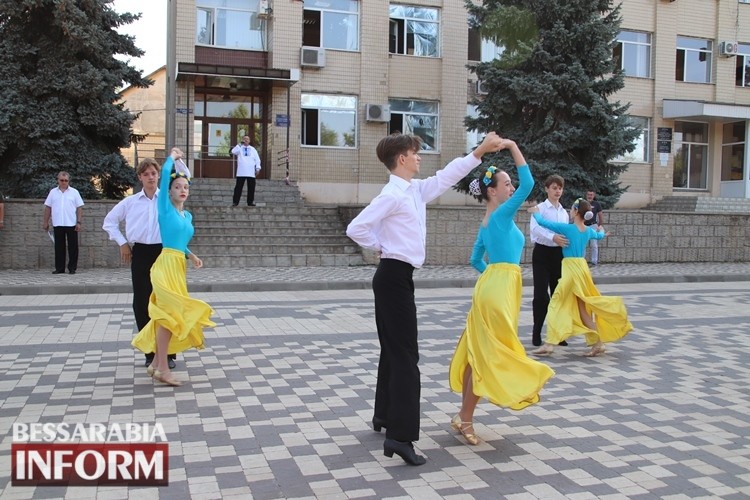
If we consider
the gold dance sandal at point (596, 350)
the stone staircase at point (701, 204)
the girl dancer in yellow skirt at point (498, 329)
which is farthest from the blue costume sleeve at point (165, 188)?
the stone staircase at point (701, 204)

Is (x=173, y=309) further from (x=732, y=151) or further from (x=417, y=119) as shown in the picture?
(x=732, y=151)

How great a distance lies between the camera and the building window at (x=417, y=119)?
27219 mm

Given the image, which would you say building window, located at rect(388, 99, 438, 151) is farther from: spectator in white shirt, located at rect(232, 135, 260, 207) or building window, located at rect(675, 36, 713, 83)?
building window, located at rect(675, 36, 713, 83)

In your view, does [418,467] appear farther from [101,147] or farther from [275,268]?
[101,147]

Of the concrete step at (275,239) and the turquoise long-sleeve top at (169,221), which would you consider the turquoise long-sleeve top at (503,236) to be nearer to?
the turquoise long-sleeve top at (169,221)

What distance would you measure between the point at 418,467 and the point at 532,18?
19264 mm

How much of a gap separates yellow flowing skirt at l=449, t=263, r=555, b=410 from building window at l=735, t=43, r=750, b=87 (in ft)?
100

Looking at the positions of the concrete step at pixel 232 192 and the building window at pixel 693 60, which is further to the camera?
the building window at pixel 693 60

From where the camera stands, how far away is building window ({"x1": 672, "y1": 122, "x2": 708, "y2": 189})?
31375mm

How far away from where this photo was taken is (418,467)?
4742mm

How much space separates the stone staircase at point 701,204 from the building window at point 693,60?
16.9 feet

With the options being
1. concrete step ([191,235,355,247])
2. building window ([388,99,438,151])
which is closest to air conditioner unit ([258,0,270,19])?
building window ([388,99,438,151])

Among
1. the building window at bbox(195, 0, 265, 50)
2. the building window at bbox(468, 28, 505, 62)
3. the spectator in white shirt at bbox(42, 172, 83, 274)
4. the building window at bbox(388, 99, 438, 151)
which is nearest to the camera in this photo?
the spectator in white shirt at bbox(42, 172, 83, 274)

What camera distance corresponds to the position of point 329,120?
2633 cm
